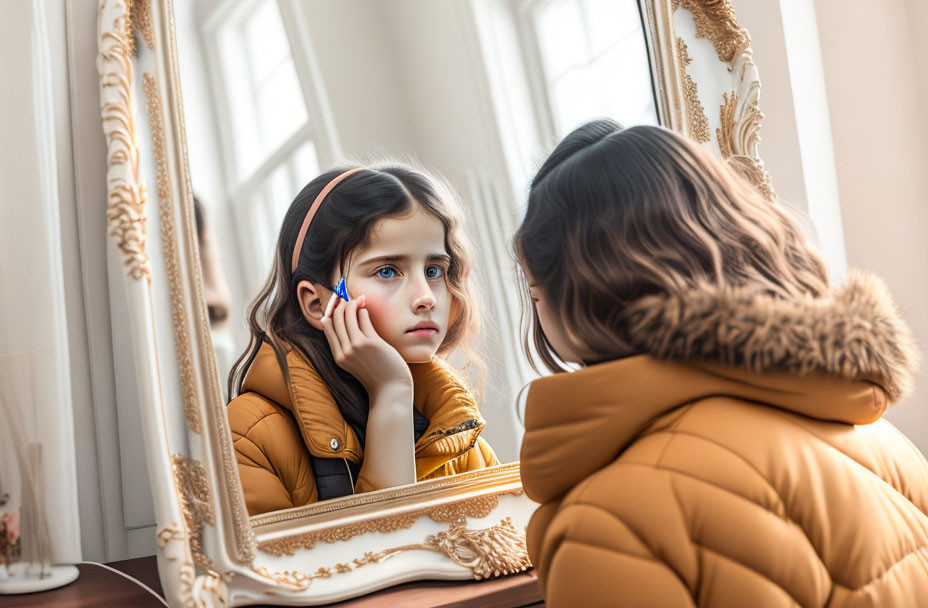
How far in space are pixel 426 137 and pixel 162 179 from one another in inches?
13.8

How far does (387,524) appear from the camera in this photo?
3.19 feet

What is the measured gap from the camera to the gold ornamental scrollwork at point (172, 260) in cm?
89

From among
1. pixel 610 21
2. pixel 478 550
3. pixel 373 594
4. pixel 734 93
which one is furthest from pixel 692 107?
pixel 373 594

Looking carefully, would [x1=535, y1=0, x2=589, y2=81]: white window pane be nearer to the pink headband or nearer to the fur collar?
the pink headband

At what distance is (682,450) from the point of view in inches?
24.9

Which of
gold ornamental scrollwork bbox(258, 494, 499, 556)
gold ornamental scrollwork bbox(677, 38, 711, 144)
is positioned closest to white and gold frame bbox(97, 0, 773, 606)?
gold ornamental scrollwork bbox(258, 494, 499, 556)

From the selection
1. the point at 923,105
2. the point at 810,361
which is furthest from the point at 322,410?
the point at 923,105

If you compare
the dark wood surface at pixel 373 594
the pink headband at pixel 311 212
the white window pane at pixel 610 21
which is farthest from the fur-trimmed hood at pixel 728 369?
the white window pane at pixel 610 21

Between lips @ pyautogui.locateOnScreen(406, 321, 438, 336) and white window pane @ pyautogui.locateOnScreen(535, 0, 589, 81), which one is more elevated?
white window pane @ pyautogui.locateOnScreen(535, 0, 589, 81)

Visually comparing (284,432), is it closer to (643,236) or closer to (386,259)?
(386,259)

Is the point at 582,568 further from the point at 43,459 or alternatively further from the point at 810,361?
the point at 43,459

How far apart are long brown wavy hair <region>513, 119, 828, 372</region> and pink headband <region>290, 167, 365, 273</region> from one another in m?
0.32

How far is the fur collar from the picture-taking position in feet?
2.06

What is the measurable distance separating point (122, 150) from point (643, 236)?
23.1 inches
